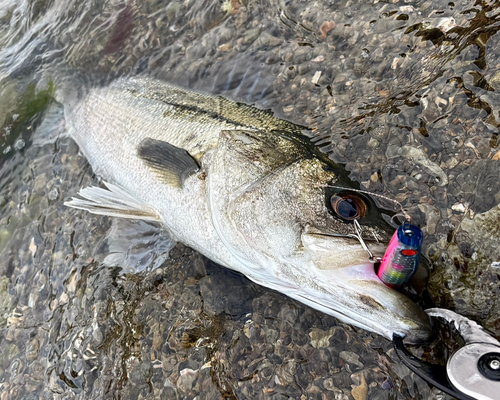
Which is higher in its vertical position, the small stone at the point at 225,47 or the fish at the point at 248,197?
the small stone at the point at 225,47

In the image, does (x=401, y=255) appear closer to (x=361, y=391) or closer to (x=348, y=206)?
(x=348, y=206)

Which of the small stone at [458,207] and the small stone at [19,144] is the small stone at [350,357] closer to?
the small stone at [458,207]

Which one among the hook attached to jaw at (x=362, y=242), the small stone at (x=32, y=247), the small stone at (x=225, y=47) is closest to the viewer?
the hook attached to jaw at (x=362, y=242)

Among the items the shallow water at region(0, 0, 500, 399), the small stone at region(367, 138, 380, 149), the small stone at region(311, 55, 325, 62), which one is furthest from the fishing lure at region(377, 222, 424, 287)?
the small stone at region(311, 55, 325, 62)

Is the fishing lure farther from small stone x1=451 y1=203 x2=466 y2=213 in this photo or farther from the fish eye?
small stone x1=451 y1=203 x2=466 y2=213

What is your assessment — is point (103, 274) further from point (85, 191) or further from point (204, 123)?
point (204, 123)

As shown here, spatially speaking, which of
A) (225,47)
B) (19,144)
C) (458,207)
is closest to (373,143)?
(458,207)

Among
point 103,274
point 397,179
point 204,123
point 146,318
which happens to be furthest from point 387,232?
point 103,274

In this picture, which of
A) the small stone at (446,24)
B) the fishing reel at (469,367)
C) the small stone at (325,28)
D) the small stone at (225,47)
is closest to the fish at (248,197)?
the fishing reel at (469,367)
